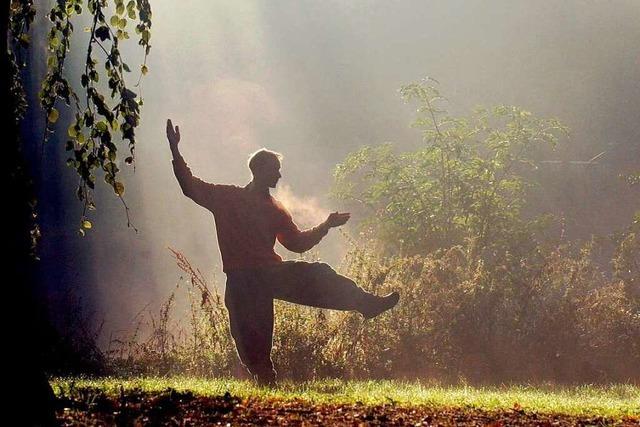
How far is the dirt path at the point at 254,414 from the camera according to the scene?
13.4 ft

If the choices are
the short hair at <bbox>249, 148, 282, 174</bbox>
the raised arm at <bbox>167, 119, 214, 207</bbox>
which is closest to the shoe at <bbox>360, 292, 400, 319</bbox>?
the short hair at <bbox>249, 148, 282, 174</bbox>

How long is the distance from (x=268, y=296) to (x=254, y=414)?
7.37 ft

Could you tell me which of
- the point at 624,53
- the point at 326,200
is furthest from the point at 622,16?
the point at 326,200

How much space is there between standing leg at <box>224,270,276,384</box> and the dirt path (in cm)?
A: 143

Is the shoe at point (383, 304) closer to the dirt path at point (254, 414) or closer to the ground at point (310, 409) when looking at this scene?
the ground at point (310, 409)

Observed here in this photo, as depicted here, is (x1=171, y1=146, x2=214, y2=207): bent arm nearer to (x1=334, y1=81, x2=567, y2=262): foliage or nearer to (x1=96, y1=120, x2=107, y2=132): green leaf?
(x1=96, y1=120, x2=107, y2=132): green leaf

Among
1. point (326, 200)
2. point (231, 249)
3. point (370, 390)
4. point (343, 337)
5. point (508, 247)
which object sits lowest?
point (370, 390)

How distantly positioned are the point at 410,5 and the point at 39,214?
14.5 metres

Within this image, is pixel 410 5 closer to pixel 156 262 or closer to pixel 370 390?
pixel 156 262

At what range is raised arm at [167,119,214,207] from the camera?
613 centimetres

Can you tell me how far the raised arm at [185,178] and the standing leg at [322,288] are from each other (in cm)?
94

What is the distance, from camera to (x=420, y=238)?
37.1ft

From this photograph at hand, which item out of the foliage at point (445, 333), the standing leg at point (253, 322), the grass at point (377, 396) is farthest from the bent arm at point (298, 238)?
the foliage at point (445, 333)

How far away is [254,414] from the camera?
14.3 feet
